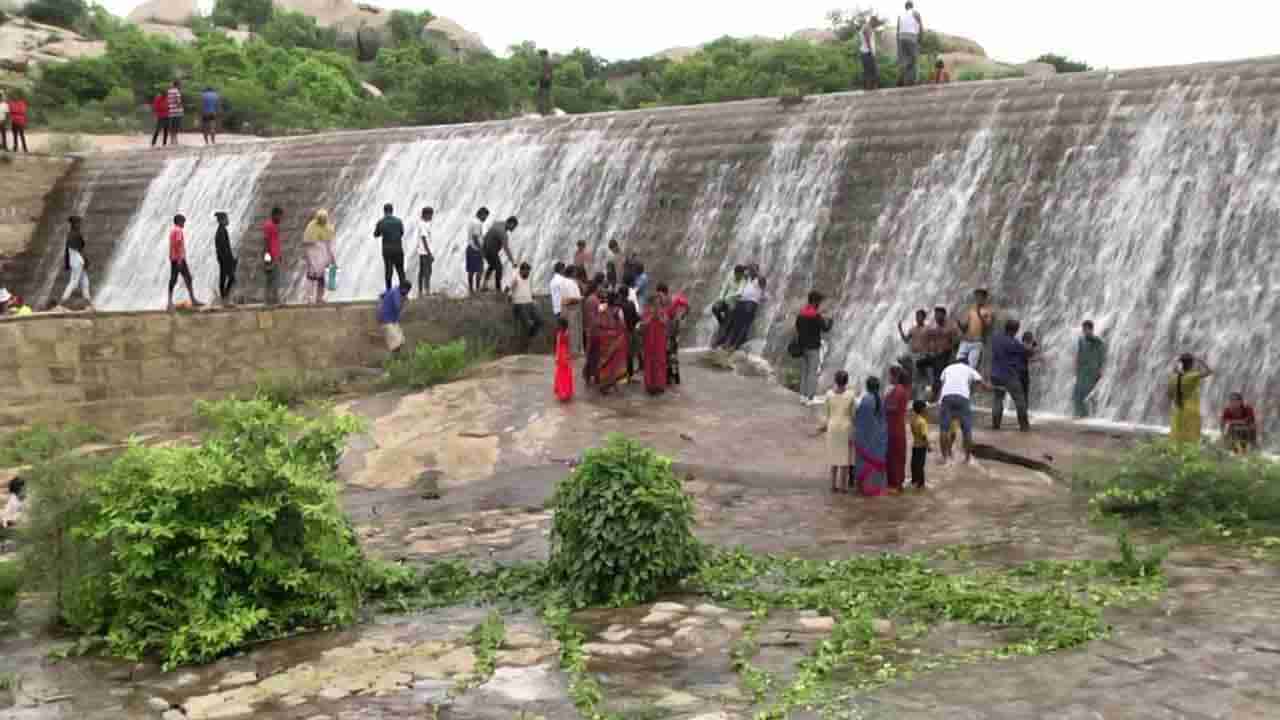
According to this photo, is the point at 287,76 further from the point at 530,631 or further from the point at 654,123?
the point at 530,631

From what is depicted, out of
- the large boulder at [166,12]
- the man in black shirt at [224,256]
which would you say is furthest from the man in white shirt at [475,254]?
the large boulder at [166,12]

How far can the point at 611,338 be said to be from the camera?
1419 cm

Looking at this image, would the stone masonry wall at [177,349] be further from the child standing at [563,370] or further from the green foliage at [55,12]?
the green foliage at [55,12]

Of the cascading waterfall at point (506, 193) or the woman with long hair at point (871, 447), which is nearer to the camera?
the woman with long hair at point (871, 447)

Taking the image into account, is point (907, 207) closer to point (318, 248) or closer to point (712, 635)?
point (318, 248)

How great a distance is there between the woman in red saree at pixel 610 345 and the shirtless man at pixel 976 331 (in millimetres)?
3283

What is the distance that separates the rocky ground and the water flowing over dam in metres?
2.39

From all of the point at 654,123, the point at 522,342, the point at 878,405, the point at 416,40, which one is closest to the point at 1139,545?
the point at 878,405

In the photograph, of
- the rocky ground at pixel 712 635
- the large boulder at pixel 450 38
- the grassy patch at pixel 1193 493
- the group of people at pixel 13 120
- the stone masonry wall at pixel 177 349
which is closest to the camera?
the rocky ground at pixel 712 635

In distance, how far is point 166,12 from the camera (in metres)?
65.8

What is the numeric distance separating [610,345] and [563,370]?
0.71m

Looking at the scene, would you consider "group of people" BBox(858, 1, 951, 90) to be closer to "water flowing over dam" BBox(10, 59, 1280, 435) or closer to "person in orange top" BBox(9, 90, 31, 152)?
"water flowing over dam" BBox(10, 59, 1280, 435)

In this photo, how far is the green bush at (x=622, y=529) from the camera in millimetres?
7871

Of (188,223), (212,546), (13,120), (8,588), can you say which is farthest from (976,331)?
(13,120)
